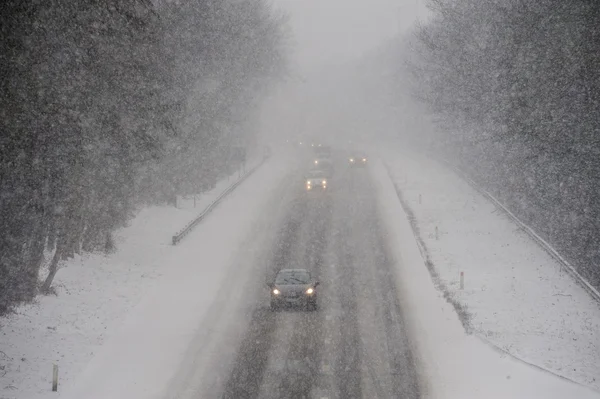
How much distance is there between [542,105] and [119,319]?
60.2ft

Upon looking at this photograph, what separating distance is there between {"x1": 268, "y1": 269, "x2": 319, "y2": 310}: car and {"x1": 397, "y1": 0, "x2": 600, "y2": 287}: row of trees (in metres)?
11.3

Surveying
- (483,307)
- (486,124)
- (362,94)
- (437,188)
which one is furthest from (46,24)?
(362,94)

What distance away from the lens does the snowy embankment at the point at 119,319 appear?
16.3 metres

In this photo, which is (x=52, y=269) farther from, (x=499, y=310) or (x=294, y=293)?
(x=499, y=310)

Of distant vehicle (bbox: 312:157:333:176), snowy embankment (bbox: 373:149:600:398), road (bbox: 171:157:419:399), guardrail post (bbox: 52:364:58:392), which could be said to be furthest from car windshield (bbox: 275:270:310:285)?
distant vehicle (bbox: 312:157:333:176)

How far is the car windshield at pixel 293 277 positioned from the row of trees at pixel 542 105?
1125 centimetres

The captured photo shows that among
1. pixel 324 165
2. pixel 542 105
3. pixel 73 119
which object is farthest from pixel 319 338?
pixel 324 165

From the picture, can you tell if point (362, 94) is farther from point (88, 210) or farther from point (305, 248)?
point (88, 210)

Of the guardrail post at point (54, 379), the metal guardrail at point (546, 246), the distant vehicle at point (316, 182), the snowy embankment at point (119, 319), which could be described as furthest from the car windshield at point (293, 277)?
the distant vehicle at point (316, 182)

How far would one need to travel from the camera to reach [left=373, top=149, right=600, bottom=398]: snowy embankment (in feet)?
56.3

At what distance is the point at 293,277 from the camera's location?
22.5 meters

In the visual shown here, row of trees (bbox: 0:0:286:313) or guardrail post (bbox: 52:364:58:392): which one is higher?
row of trees (bbox: 0:0:286:313)

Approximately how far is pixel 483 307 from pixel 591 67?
993cm

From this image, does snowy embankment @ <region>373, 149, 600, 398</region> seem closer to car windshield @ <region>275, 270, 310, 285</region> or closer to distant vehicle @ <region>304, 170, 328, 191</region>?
car windshield @ <region>275, 270, 310, 285</region>
